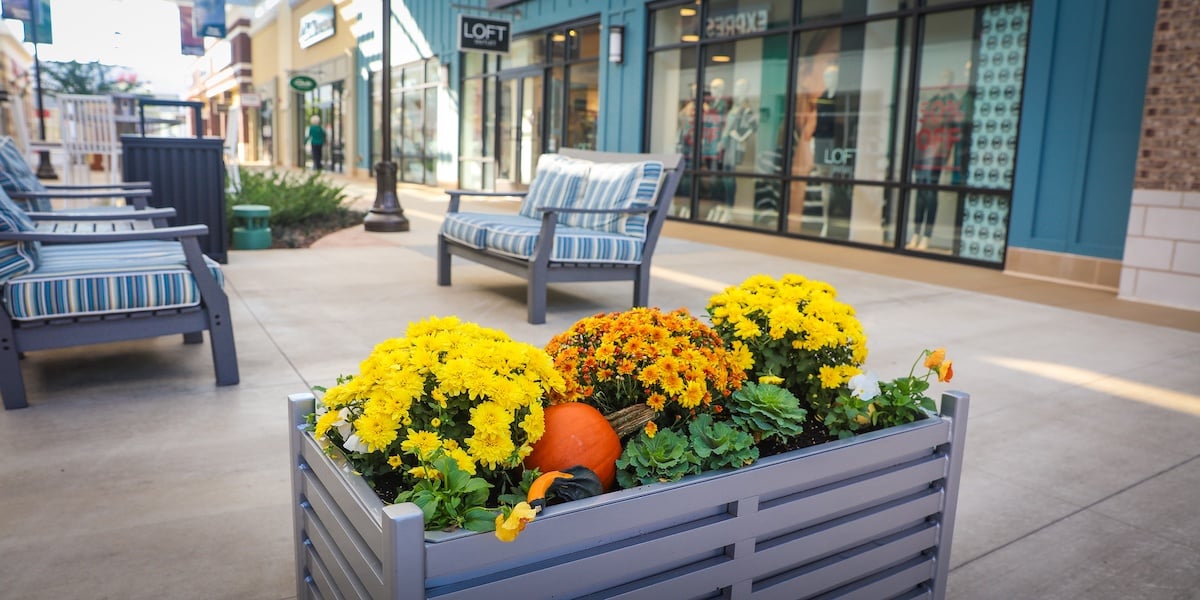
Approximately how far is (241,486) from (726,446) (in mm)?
1517

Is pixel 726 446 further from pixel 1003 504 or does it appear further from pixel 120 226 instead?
pixel 120 226

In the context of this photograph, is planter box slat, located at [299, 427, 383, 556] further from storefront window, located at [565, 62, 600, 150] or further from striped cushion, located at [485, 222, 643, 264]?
storefront window, located at [565, 62, 600, 150]

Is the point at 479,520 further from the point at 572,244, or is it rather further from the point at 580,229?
the point at 580,229

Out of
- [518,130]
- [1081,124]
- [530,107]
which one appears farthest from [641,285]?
[518,130]

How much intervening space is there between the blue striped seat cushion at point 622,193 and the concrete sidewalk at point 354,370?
0.48 metres

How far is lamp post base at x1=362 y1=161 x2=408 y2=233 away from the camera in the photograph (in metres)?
8.62

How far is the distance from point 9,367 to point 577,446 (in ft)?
7.70

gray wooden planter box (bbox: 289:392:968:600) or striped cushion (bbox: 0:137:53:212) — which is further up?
striped cushion (bbox: 0:137:53:212)

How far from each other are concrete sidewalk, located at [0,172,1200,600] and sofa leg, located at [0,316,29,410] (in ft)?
0.22

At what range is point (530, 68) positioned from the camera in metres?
14.1

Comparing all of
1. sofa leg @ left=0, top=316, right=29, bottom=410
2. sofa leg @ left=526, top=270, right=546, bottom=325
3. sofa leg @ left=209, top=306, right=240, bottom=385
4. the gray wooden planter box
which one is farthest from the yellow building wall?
the gray wooden planter box

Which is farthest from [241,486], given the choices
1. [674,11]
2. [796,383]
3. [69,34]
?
[69,34]

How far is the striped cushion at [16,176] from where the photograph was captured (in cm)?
403

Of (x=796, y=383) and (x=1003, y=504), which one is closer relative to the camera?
(x=796, y=383)
